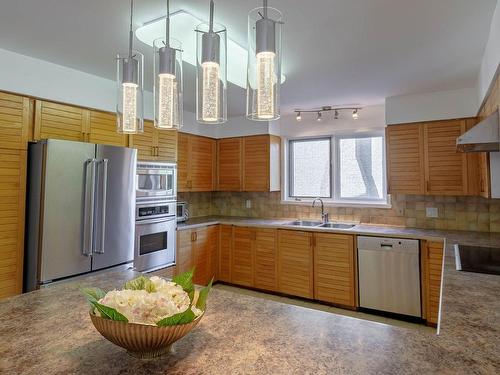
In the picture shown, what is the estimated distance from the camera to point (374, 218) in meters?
3.77

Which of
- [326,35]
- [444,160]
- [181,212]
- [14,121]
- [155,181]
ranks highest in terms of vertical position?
[326,35]

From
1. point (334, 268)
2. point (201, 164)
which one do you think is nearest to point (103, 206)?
point (201, 164)

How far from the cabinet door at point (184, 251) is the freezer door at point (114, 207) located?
743 mm

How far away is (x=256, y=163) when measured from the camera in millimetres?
4273

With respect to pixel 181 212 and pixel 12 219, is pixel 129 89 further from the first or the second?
pixel 181 212

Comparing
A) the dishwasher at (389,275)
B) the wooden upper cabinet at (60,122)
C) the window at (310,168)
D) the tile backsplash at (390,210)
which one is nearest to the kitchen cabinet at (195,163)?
the tile backsplash at (390,210)

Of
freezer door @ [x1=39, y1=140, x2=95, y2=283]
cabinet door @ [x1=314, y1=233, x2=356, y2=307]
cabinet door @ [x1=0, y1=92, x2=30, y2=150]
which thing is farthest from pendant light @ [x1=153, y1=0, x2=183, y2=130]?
cabinet door @ [x1=314, y1=233, x2=356, y2=307]

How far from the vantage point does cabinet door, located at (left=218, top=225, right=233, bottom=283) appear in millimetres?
4070

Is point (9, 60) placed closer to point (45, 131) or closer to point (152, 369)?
point (45, 131)

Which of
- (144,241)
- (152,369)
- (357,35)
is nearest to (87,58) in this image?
(144,241)

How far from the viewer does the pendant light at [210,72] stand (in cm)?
115

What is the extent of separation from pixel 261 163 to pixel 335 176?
102 centimetres

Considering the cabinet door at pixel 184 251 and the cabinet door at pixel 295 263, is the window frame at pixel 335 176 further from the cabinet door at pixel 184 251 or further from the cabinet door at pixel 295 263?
the cabinet door at pixel 184 251

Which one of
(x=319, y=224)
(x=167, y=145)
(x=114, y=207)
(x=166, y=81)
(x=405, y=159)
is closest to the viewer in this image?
(x=166, y=81)
